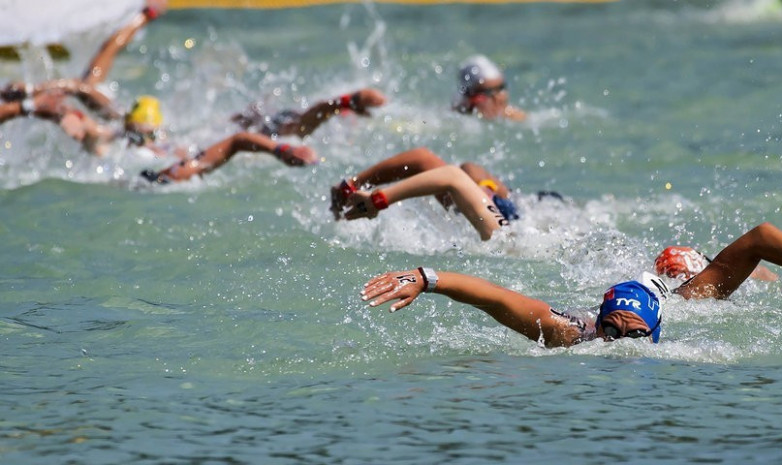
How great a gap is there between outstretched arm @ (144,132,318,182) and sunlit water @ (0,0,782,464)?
0.60 feet

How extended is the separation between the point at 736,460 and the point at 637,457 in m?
0.38

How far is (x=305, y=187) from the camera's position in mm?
10125

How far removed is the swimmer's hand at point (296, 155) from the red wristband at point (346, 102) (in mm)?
615

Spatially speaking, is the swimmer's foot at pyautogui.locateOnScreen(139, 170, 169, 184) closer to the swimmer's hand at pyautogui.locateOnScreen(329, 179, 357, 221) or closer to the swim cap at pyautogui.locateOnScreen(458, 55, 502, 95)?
the swimmer's hand at pyautogui.locateOnScreen(329, 179, 357, 221)

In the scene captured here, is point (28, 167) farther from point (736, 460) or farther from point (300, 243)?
point (736, 460)

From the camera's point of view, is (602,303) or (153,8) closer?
(602,303)

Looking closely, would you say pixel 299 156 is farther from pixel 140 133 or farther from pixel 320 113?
pixel 140 133

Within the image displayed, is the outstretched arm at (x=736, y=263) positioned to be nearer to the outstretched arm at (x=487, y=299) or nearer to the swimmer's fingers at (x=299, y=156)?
the outstretched arm at (x=487, y=299)

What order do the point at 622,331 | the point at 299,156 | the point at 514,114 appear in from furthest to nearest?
the point at 514,114
the point at 299,156
the point at 622,331

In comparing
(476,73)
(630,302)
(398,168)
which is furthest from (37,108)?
(630,302)

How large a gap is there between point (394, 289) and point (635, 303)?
3.96 feet

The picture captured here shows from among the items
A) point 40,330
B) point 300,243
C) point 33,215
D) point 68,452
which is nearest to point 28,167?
point 33,215

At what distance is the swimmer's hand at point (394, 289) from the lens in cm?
547

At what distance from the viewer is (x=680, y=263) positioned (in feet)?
23.2
